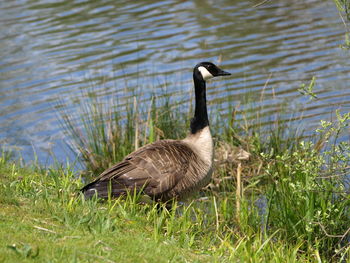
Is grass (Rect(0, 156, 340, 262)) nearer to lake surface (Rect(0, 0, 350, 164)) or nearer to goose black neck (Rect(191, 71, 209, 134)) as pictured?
goose black neck (Rect(191, 71, 209, 134))

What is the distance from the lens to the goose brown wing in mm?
Result: 7410

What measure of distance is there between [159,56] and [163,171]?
838cm

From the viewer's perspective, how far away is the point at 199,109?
29.0ft

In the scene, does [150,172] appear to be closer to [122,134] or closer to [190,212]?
[190,212]

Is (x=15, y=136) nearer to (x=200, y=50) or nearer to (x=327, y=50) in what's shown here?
(x=200, y=50)

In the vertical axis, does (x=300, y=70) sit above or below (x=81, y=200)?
below

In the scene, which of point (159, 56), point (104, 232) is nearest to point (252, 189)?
point (104, 232)

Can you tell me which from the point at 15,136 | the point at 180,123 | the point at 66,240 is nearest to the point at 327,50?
the point at 180,123

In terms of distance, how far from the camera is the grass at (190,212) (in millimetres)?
4926

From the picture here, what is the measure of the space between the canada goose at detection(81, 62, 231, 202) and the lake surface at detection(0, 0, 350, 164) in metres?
2.80

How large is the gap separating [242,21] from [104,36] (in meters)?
3.85

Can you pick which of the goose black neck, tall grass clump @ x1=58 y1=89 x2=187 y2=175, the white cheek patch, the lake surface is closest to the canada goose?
the goose black neck

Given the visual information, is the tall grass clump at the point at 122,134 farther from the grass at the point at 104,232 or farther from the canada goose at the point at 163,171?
the grass at the point at 104,232

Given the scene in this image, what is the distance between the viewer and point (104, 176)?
24.6 ft
